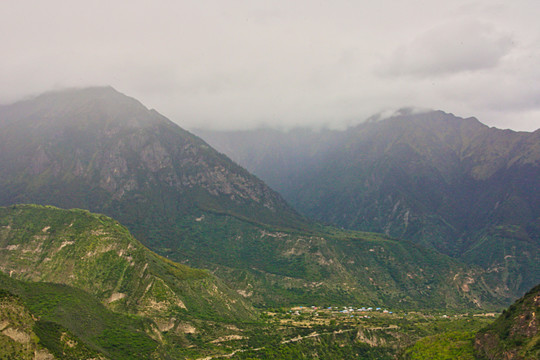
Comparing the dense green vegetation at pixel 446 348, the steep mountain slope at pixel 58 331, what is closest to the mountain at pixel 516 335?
the dense green vegetation at pixel 446 348

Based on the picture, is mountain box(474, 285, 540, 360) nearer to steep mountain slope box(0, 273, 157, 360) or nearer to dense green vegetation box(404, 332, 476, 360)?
dense green vegetation box(404, 332, 476, 360)

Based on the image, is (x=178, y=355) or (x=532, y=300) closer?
(x=532, y=300)

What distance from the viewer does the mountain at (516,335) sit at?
138m

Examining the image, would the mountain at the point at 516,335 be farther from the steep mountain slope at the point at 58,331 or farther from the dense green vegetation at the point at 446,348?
the steep mountain slope at the point at 58,331

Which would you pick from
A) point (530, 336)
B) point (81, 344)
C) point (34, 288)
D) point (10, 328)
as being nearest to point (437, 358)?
point (530, 336)

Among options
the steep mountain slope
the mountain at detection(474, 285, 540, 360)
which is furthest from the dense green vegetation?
the steep mountain slope

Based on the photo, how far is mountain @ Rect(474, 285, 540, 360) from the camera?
138000 mm

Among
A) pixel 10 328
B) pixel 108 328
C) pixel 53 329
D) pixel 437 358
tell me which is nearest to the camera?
pixel 10 328

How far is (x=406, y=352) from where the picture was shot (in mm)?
195875

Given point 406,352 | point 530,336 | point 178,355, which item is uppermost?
point 530,336

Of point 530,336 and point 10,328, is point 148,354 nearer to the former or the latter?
point 10,328

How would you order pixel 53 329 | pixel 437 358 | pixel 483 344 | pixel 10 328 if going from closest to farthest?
1. pixel 10 328
2. pixel 53 329
3. pixel 483 344
4. pixel 437 358

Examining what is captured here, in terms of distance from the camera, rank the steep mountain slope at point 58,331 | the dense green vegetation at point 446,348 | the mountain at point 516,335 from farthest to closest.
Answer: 1. the dense green vegetation at point 446,348
2. the mountain at point 516,335
3. the steep mountain slope at point 58,331

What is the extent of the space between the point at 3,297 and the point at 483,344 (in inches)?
6380
